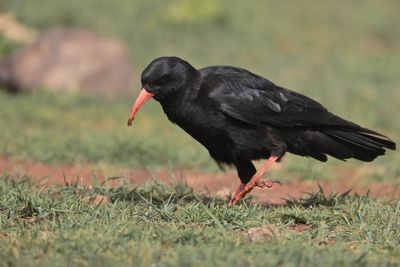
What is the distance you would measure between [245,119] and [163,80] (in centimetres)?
71

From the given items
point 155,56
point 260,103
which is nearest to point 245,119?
point 260,103

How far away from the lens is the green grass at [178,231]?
155 inches

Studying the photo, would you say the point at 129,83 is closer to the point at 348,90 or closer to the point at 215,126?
the point at 348,90

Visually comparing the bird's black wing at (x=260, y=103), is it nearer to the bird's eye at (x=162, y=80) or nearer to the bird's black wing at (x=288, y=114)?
the bird's black wing at (x=288, y=114)

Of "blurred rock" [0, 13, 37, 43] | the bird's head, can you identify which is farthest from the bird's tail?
"blurred rock" [0, 13, 37, 43]

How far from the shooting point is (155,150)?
8.66 m

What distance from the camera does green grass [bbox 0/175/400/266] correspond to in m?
3.94

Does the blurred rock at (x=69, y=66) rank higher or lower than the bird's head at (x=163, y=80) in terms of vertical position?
lower

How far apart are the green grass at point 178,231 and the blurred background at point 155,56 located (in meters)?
2.32

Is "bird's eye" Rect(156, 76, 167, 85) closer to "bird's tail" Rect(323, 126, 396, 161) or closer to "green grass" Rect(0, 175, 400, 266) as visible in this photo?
"green grass" Rect(0, 175, 400, 266)

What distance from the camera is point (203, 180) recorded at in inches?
301

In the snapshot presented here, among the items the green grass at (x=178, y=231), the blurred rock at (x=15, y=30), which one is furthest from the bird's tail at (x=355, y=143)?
the blurred rock at (x=15, y=30)

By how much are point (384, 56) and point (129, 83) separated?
19.3 feet

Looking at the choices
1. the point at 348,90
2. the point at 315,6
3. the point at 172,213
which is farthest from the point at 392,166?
the point at 315,6
